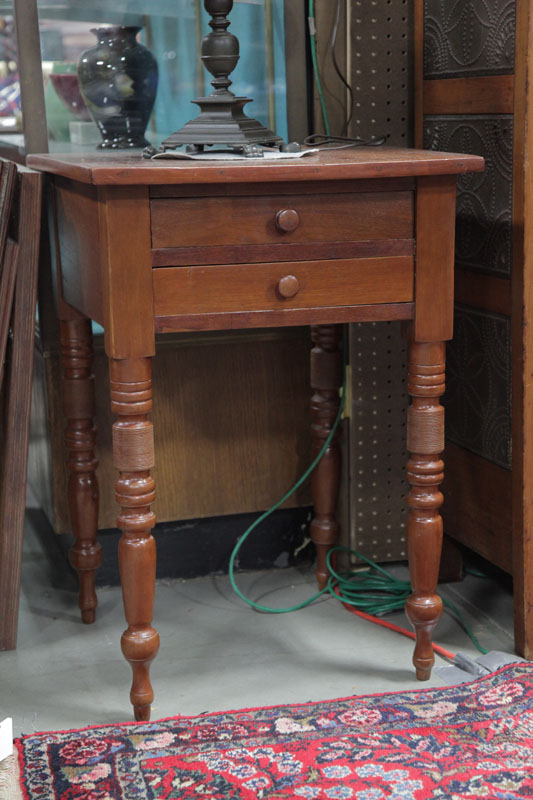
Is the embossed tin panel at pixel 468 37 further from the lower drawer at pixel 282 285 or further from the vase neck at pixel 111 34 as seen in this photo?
the vase neck at pixel 111 34

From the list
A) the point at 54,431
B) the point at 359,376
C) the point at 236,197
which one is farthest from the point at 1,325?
the point at 359,376

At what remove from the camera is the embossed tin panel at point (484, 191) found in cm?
183

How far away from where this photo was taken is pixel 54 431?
7.22 ft

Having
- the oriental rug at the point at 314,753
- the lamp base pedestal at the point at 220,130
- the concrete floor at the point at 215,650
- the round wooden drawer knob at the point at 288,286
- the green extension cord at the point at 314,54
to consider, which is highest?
the green extension cord at the point at 314,54

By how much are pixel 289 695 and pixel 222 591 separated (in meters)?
0.50

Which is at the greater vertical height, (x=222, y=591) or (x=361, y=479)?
(x=361, y=479)

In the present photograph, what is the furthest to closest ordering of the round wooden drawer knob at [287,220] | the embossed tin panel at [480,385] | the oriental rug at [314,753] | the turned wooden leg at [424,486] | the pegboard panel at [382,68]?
the pegboard panel at [382,68]
the embossed tin panel at [480,385]
the turned wooden leg at [424,486]
the round wooden drawer knob at [287,220]
the oriental rug at [314,753]

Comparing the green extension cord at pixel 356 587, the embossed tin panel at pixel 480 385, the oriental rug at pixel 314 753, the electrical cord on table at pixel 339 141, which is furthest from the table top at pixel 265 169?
the oriental rug at pixel 314 753

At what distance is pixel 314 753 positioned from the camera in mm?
1585

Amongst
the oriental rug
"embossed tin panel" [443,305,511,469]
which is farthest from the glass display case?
the oriental rug

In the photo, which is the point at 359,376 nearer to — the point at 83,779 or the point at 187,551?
the point at 187,551

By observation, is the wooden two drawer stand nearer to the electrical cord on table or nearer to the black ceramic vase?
the electrical cord on table

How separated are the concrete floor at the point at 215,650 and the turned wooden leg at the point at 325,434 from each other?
124 millimetres

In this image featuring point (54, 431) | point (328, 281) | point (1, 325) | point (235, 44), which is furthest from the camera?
point (54, 431)
